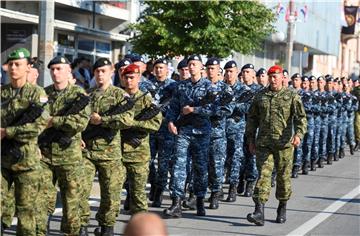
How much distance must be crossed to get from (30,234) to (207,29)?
563 inches

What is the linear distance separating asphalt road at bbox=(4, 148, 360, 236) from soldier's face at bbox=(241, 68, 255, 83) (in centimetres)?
192

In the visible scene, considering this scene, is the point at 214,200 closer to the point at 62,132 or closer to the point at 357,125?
the point at 62,132

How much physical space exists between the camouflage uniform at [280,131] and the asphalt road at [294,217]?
21.1 inches

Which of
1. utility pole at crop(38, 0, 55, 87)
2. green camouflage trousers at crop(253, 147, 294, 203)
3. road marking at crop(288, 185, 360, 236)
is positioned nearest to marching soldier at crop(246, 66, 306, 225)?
green camouflage trousers at crop(253, 147, 294, 203)

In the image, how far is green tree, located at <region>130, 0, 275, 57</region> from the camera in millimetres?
21078

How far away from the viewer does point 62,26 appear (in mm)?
22641

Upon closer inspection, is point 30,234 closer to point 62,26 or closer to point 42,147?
point 42,147

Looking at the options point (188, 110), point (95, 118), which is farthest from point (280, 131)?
point (95, 118)

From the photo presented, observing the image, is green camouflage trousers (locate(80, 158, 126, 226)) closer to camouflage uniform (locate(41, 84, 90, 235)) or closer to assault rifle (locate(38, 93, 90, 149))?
camouflage uniform (locate(41, 84, 90, 235))

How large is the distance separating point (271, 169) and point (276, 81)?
3.61 feet

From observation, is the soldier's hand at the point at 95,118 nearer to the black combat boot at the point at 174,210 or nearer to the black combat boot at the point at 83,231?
the black combat boot at the point at 83,231

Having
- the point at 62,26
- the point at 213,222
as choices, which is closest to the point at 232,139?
the point at 213,222

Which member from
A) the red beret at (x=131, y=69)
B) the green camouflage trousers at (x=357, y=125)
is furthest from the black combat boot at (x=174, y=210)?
the green camouflage trousers at (x=357, y=125)

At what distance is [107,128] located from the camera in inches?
339
